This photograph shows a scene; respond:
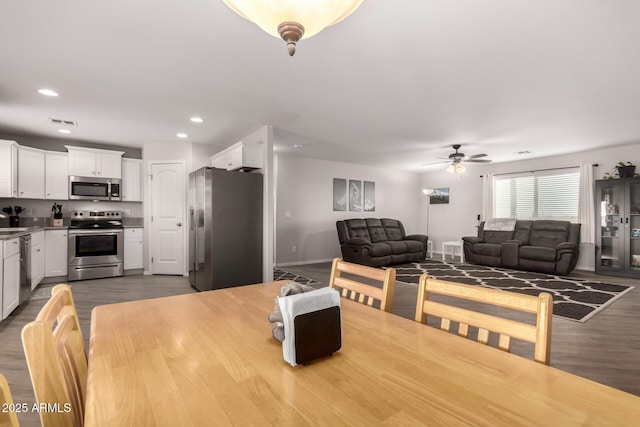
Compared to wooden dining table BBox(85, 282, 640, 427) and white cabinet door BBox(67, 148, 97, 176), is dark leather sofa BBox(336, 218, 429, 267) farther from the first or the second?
wooden dining table BBox(85, 282, 640, 427)

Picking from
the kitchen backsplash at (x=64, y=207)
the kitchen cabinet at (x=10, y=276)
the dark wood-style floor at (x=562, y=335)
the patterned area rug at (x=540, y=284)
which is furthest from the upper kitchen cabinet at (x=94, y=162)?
the patterned area rug at (x=540, y=284)

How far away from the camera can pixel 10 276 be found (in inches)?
131

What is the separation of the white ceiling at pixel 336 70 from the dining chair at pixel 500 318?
1.81 m

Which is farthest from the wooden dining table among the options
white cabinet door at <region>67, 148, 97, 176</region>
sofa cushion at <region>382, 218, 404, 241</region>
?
sofa cushion at <region>382, 218, 404, 241</region>

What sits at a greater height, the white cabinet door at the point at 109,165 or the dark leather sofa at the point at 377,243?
the white cabinet door at the point at 109,165

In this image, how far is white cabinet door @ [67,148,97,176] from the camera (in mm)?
5219

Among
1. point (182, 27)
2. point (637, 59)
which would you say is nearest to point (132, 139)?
point (182, 27)

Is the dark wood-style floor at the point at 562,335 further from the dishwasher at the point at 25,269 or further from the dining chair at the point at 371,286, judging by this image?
the dining chair at the point at 371,286

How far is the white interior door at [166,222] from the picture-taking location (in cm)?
556

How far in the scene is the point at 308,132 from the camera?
4961 mm

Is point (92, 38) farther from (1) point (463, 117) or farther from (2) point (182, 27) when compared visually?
(1) point (463, 117)

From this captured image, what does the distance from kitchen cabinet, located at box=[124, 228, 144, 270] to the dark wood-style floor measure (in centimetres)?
63

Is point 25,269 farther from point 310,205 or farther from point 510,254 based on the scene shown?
point 510,254

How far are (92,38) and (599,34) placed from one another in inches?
152
